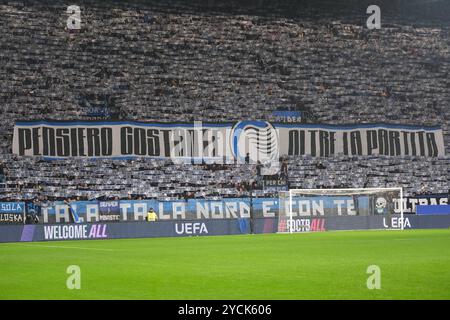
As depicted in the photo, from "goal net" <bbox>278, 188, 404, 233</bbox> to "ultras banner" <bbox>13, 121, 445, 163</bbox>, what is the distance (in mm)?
5570

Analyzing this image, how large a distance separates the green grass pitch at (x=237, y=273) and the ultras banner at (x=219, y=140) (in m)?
21.6

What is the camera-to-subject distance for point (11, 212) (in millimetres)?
37344

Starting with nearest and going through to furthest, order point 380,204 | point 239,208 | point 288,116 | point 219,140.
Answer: point 380,204 < point 239,208 < point 219,140 < point 288,116

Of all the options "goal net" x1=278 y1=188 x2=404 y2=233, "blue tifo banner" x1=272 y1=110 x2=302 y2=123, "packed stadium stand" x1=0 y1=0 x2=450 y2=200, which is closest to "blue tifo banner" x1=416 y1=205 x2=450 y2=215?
"goal net" x1=278 y1=188 x2=404 y2=233

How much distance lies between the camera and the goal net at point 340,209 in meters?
40.1

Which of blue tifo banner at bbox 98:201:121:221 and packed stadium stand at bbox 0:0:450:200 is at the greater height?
packed stadium stand at bbox 0:0:450:200

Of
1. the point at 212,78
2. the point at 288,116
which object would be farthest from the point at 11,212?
the point at 288,116

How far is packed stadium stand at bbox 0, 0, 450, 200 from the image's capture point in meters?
45.2

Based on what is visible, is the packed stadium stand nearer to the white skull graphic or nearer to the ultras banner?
the ultras banner

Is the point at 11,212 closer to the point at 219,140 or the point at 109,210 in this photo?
the point at 109,210

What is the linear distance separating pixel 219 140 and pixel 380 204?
404 inches

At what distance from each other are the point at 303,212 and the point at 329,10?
62.8 ft

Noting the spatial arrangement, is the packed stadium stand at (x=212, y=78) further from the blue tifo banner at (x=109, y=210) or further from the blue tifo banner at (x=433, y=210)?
the blue tifo banner at (x=433, y=210)
